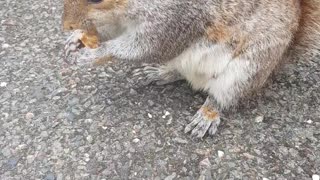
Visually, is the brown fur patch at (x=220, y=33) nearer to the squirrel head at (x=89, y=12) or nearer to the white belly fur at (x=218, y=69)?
the white belly fur at (x=218, y=69)

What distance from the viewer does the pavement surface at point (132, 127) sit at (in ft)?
7.30

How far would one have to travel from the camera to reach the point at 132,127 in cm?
237

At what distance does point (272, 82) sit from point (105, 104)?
2.51 ft

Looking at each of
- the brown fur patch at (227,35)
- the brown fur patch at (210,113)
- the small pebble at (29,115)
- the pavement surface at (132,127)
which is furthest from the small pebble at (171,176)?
the small pebble at (29,115)

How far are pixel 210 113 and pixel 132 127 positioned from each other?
0.33 m

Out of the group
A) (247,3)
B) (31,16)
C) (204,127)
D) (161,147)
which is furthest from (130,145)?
(31,16)

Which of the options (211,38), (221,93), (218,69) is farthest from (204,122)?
(211,38)

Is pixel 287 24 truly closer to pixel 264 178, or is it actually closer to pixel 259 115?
pixel 259 115

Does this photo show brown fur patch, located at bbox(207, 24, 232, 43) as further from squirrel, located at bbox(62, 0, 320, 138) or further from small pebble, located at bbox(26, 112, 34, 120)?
small pebble, located at bbox(26, 112, 34, 120)

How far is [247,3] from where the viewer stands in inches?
86.5

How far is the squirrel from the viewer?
2.13 meters

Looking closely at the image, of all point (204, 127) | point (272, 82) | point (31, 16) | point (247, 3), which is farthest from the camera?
point (31, 16)

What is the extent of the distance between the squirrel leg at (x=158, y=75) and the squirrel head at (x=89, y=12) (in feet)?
1.82

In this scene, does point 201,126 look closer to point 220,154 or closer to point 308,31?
point 220,154
